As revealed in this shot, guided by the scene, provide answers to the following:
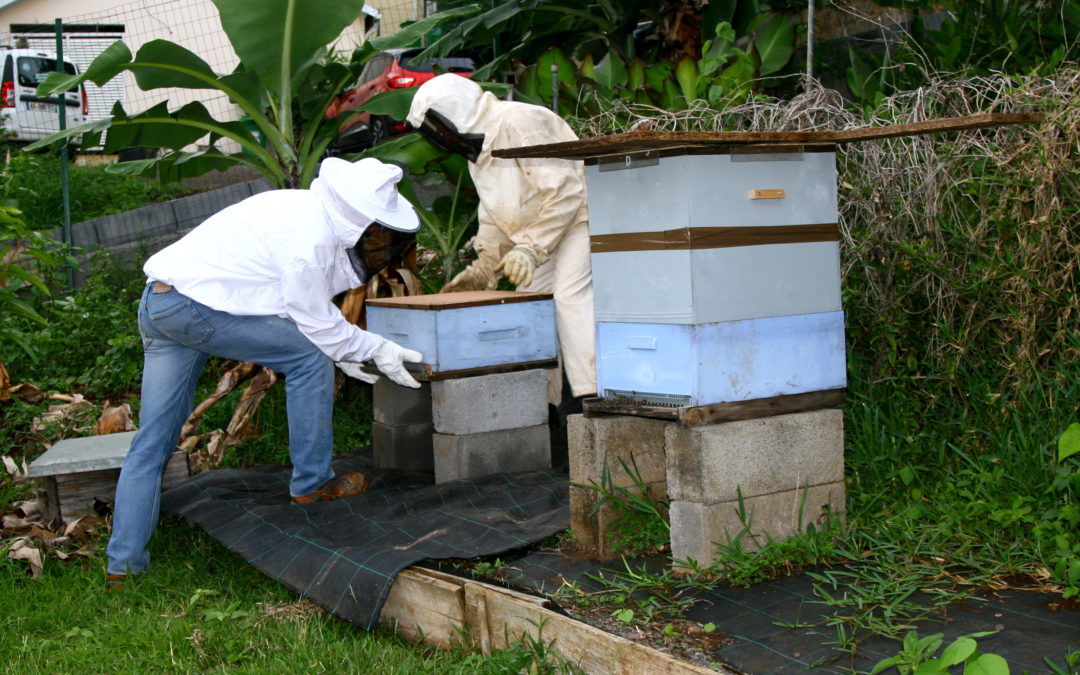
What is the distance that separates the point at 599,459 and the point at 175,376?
1736 mm

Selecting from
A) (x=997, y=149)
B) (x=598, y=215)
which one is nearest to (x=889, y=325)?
(x=997, y=149)

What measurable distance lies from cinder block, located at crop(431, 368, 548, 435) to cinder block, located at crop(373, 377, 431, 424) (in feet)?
0.94

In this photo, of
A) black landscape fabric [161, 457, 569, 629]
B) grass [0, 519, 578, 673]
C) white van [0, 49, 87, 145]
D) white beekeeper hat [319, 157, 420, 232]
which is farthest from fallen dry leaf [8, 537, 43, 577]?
white van [0, 49, 87, 145]

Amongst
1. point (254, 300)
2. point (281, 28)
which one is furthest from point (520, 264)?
point (281, 28)

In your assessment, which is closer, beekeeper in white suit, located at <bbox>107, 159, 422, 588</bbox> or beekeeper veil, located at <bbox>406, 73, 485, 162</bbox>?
beekeeper in white suit, located at <bbox>107, 159, 422, 588</bbox>

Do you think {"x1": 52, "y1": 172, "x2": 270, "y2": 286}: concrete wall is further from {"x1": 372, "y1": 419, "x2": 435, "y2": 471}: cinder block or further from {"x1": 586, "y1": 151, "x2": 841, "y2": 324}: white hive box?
{"x1": 586, "y1": 151, "x2": 841, "y2": 324}: white hive box

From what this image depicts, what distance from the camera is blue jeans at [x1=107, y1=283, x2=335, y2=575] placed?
4156 millimetres

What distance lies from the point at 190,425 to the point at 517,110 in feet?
8.06

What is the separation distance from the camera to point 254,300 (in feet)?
13.9

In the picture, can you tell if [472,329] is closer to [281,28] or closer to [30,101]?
[281,28]

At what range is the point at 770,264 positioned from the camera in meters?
3.40

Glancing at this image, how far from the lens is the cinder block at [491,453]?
4758 millimetres

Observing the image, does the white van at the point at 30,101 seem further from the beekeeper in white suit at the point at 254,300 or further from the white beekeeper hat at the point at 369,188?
the white beekeeper hat at the point at 369,188

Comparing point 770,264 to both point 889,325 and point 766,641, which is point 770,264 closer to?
point 889,325
